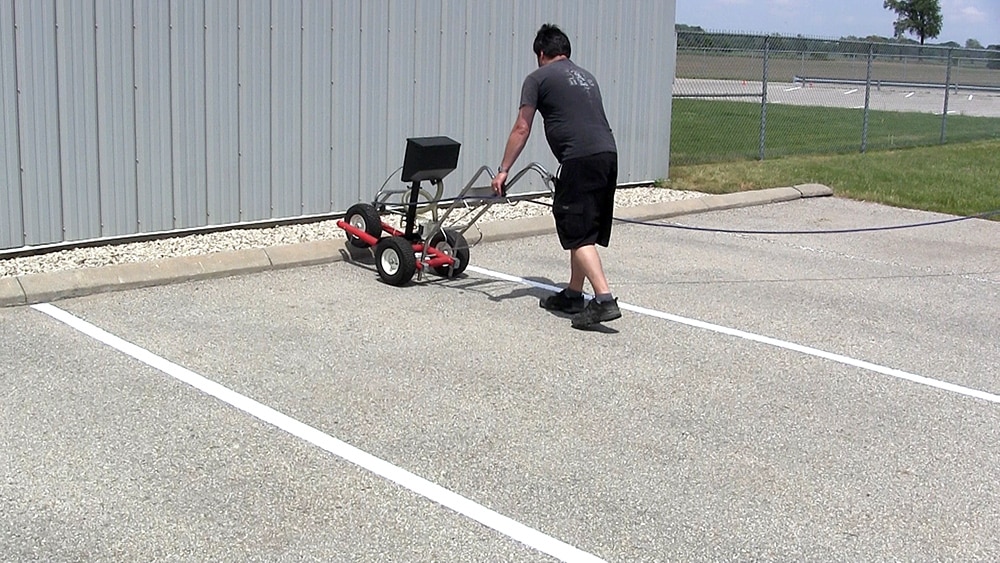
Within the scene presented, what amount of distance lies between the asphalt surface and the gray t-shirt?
1152 millimetres

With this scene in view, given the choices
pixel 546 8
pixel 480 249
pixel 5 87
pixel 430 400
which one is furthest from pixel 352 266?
pixel 546 8

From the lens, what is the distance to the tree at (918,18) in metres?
84.5

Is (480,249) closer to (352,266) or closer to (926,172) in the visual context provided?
(352,266)

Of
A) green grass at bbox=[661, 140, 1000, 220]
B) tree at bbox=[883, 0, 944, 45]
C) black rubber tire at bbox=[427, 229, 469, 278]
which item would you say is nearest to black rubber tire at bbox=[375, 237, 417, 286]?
black rubber tire at bbox=[427, 229, 469, 278]

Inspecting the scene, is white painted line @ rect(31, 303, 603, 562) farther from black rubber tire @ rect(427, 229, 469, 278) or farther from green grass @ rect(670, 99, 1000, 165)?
green grass @ rect(670, 99, 1000, 165)

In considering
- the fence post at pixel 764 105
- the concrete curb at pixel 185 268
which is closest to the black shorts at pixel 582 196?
the concrete curb at pixel 185 268

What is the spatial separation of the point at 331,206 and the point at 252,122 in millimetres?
1167

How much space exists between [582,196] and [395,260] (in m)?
1.64

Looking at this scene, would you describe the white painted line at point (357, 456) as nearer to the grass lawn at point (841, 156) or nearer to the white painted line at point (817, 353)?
the white painted line at point (817, 353)

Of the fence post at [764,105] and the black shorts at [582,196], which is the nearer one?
the black shorts at [582,196]

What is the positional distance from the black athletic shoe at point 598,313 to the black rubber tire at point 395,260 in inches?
59.0

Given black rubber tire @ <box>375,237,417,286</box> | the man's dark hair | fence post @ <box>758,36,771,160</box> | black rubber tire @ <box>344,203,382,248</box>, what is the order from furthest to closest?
fence post @ <box>758,36,771,160</box> < black rubber tire @ <box>344,203,382,248</box> < black rubber tire @ <box>375,237,417,286</box> < the man's dark hair

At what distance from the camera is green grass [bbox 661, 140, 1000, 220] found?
1368 cm

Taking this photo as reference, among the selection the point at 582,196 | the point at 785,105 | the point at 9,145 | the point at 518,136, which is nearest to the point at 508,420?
the point at 582,196
